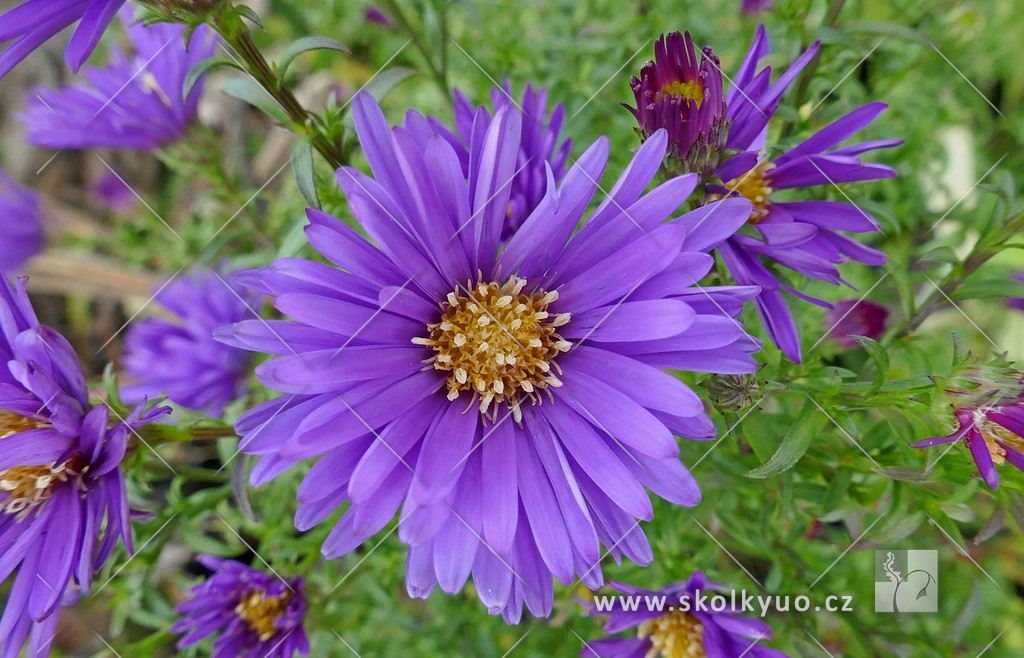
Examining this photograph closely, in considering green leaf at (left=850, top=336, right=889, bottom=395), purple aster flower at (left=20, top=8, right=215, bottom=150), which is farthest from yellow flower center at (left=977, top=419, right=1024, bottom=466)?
purple aster flower at (left=20, top=8, right=215, bottom=150)

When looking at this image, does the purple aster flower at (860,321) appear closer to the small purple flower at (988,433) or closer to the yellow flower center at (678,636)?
the small purple flower at (988,433)

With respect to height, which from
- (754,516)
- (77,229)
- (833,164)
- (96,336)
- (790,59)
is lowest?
(96,336)

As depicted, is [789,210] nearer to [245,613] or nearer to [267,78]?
[267,78]

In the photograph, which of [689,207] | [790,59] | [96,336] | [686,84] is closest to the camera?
[686,84]

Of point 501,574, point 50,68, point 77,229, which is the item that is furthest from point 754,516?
point 50,68

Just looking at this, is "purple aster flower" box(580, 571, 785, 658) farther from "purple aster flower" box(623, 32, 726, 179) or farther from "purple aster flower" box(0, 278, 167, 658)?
"purple aster flower" box(0, 278, 167, 658)

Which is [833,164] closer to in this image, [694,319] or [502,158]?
[694,319]
